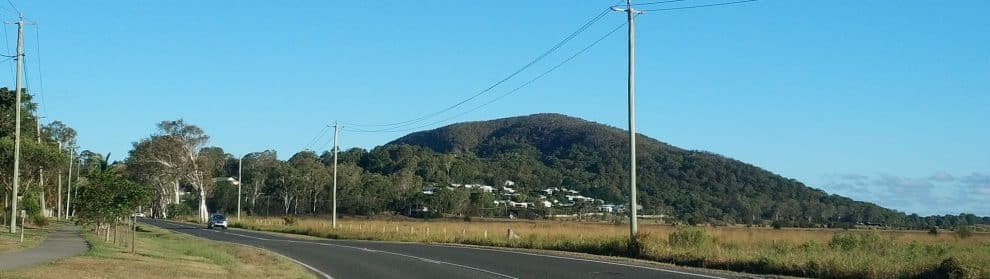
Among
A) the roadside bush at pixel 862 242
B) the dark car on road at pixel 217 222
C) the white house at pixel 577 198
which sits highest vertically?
the white house at pixel 577 198

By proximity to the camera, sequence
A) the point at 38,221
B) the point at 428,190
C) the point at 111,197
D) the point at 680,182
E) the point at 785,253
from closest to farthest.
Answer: the point at 785,253
the point at 111,197
the point at 38,221
the point at 428,190
the point at 680,182

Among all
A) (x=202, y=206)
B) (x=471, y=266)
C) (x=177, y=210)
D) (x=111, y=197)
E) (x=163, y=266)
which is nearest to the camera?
(x=163, y=266)

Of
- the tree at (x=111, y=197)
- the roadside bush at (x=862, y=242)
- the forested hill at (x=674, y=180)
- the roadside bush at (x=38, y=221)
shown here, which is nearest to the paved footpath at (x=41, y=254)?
the tree at (x=111, y=197)

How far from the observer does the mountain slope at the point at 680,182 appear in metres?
127

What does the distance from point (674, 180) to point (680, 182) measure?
1.08 m

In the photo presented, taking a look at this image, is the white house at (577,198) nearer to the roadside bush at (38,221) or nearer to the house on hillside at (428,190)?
the house on hillside at (428,190)

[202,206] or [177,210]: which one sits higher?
[202,206]

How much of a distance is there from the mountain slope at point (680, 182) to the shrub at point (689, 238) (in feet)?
221

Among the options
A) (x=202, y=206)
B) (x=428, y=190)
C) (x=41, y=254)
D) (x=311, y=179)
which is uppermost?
(x=311, y=179)

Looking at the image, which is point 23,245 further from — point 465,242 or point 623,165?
point 623,165

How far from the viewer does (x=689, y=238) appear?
34688 mm

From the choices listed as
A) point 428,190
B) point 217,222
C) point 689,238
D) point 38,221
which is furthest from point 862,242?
point 428,190

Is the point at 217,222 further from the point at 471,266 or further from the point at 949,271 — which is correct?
the point at 949,271

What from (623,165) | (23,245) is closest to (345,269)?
(23,245)
